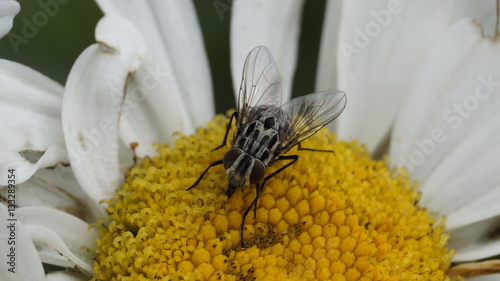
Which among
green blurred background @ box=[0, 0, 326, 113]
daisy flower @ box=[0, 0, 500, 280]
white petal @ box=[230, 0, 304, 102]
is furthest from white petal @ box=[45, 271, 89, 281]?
white petal @ box=[230, 0, 304, 102]

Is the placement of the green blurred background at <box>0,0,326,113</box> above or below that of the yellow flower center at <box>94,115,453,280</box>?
above

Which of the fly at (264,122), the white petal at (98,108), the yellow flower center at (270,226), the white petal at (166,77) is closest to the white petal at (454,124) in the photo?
the yellow flower center at (270,226)

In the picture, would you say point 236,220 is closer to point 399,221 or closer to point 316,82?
point 399,221

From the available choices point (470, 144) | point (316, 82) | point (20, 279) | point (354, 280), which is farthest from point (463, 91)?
point (20, 279)

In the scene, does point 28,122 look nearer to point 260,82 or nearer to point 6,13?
point 6,13

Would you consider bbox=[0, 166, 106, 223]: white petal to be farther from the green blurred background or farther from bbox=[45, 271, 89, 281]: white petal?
the green blurred background

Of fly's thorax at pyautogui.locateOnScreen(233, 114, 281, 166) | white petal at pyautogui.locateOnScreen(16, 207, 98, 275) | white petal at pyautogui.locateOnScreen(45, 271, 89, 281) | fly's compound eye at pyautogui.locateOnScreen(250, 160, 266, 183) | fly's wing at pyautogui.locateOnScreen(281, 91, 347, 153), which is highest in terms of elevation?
fly's wing at pyautogui.locateOnScreen(281, 91, 347, 153)

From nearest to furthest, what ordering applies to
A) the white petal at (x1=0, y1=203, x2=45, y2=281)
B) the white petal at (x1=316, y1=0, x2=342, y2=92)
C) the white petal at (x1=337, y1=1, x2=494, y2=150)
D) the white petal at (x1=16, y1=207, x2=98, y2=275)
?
the white petal at (x1=0, y1=203, x2=45, y2=281) → the white petal at (x1=16, y1=207, x2=98, y2=275) → the white petal at (x1=337, y1=1, x2=494, y2=150) → the white petal at (x1=316, y1=0, x2=342, y2=92)

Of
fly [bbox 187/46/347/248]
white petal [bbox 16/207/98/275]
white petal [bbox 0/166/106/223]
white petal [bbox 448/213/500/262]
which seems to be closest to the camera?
white petal [bbox 16/207/98/275]
